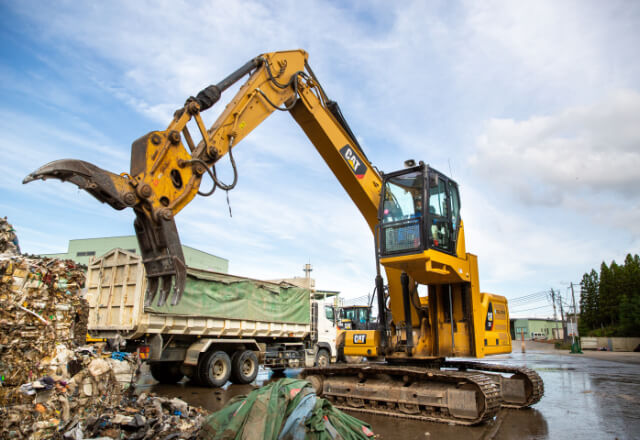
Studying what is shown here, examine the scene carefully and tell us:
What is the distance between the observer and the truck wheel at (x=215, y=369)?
10773 mm

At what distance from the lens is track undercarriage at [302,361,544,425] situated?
22.0 ft

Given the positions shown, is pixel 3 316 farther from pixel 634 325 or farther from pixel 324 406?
pixel 634 325

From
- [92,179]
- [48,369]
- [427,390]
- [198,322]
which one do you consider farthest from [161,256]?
[198,322]

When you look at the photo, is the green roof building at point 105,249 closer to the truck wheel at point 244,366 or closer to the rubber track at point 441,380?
the truck wheel at point 244,366

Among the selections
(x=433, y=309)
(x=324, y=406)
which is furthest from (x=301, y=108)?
(x=324, y=406)

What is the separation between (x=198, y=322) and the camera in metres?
10.8

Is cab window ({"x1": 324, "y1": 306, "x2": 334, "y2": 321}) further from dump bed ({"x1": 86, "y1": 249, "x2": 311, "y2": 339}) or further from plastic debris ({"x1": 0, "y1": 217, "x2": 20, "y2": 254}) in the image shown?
plastic debris ({"x1": 0, "y1": 217, "x2": 20, "y2": 254})

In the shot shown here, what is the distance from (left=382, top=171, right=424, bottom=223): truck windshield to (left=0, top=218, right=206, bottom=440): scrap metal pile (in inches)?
171

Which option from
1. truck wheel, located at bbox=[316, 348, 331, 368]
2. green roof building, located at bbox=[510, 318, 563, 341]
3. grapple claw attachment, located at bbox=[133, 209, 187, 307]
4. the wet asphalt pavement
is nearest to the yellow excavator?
grapple claw attachment, located at bbox=[133, 209, 187, 307]

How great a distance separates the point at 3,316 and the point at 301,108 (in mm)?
5504

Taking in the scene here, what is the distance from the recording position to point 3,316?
4223 mm

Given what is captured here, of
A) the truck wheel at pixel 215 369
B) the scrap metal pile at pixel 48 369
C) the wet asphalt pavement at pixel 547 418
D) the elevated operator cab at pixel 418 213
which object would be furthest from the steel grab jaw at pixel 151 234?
the truck wheel at pixel 215 369

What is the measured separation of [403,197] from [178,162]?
12.8 ft

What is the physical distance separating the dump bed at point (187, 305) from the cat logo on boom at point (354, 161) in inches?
186
